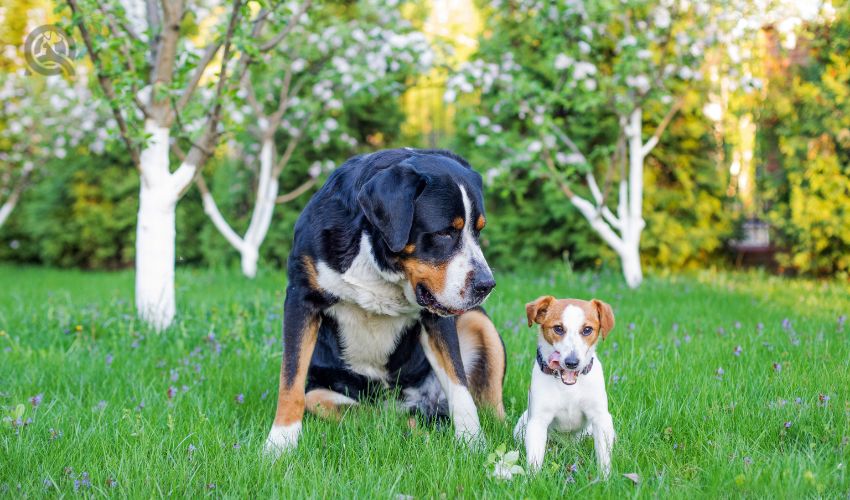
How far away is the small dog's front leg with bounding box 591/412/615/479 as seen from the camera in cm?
270

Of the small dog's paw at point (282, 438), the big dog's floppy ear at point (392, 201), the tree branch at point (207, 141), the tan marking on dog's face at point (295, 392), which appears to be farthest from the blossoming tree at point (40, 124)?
the big dog's floppy ear at point (392, 201)

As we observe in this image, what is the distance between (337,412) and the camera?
3.44m

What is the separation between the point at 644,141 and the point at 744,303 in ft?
12.0

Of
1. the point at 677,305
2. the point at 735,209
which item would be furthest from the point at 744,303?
the point at 735,209

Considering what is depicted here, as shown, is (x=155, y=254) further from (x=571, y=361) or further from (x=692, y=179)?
(x=692, y=179)

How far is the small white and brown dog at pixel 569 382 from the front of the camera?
111 inches

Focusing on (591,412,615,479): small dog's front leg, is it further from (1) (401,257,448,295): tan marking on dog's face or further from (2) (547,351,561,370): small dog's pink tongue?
(1) (401,257,448,295): tan marking on dog's face

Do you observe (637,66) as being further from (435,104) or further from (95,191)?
(435,104)

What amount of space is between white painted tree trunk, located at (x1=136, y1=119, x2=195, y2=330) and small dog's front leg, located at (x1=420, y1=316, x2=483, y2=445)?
9.74 feet

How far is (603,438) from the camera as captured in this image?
9.16 ft

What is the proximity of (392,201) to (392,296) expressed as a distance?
0.51 meters

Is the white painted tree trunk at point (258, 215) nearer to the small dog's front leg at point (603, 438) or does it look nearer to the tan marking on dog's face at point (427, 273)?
the tan marking on dog's face at point (427, 273)

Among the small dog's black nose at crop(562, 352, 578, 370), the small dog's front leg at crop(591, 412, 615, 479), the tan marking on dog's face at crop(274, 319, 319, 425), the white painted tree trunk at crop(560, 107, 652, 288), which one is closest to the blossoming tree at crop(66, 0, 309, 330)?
the tan marking on dog's face at crop(274, 319, 319, 425)

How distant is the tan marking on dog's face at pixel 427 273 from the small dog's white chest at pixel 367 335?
38 cm
